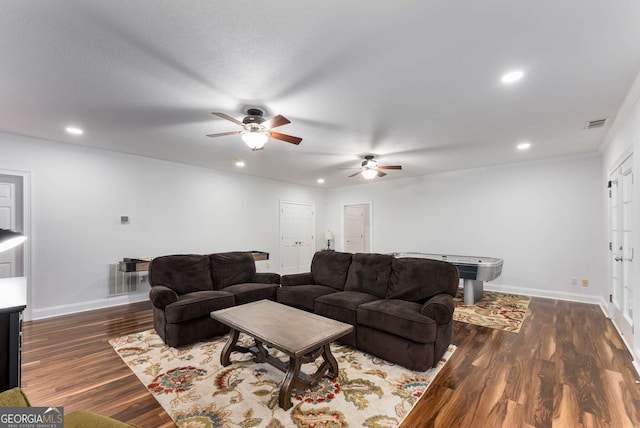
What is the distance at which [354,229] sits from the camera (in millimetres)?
8664

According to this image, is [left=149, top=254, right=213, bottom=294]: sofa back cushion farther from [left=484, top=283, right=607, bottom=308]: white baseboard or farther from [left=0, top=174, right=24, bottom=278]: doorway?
[left=484, top=283, right=607, bottom=308]: white baseboard

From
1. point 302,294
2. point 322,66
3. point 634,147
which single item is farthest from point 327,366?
point 634,147

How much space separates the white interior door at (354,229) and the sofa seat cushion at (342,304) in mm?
4981

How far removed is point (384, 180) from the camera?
736 cm

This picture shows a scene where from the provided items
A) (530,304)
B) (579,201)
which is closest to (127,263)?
(530,304)

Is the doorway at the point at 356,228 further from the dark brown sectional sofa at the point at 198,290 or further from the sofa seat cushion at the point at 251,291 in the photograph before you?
the sofa seat cushion at the point at 251,291

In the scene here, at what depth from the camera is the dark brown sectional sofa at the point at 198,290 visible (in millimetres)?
3078

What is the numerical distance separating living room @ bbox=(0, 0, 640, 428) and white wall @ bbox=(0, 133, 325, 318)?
0.02 meters

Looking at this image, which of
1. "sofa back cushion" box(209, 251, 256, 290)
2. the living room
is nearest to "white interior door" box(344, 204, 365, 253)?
the living room

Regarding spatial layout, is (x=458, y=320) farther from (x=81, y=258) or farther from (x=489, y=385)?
(x=81, y=258)

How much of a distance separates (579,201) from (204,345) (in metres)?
6.36

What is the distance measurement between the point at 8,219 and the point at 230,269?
10.2 ft

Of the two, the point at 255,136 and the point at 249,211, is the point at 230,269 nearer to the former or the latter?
the point at 255,136

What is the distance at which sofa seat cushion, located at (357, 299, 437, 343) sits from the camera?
253cm
